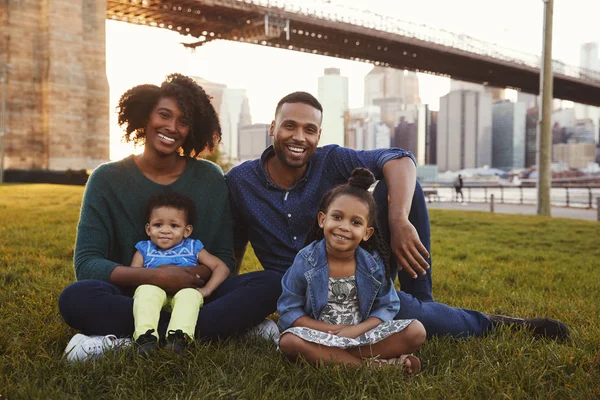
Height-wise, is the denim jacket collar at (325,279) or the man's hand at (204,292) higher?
the denim jacket collar at (325,279)

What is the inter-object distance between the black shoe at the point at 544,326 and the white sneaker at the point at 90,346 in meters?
1.46

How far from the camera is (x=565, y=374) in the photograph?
74.2 inches

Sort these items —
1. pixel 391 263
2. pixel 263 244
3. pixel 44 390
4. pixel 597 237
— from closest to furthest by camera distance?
pixel 44 390 → pixel 391 263 → pixel 263 244 → pixel 597 237

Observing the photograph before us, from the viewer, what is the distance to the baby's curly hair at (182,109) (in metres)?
2.59

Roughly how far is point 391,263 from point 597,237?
→ 5.67 meters

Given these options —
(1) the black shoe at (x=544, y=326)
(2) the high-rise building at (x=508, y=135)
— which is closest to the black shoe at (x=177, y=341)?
(1) the black shoe at (x=544, y=326)

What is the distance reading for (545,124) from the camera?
11.3 metres

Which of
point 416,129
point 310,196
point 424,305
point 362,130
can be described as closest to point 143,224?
point 310,196

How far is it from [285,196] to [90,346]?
979 millimetres

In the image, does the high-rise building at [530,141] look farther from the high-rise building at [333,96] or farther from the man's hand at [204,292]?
the man's hand at [204,292]

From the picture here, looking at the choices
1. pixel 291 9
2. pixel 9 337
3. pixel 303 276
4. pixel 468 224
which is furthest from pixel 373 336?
pixel 291 9

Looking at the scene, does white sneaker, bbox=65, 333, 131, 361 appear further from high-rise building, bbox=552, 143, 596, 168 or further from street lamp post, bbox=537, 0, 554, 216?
high-rise building, bbox=552, 143, 596, 168

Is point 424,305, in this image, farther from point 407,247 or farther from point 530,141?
point 530,141

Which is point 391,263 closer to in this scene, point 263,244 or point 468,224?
point 263,244
